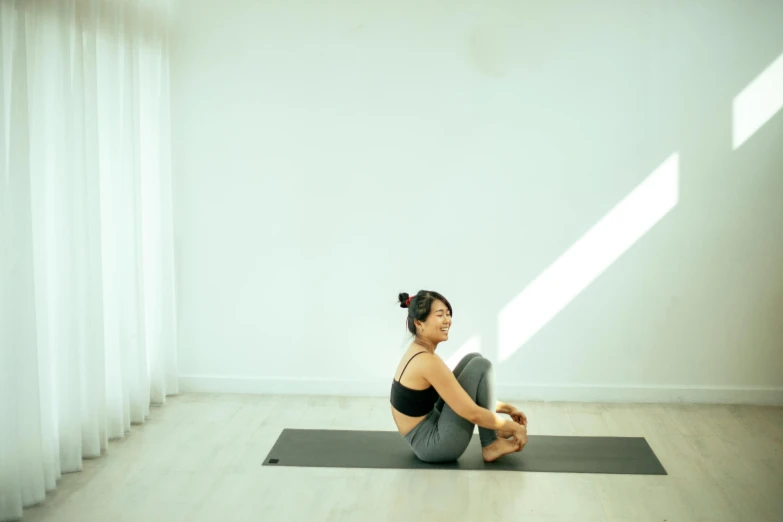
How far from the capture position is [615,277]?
4770 millimetres

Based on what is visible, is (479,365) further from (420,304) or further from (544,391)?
(544,391)

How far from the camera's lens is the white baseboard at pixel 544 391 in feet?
15.6

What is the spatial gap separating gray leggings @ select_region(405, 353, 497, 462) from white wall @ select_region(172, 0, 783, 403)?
3.77 feet

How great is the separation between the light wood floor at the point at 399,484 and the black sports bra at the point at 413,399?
10.4 inches

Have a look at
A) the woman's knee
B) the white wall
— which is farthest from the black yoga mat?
the white wall

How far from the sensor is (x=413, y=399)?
371 centimetres

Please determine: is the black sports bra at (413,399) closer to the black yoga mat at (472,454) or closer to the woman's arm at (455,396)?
the woman's arm at (455,396)

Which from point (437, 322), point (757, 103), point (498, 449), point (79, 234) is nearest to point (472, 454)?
point (498, 449)

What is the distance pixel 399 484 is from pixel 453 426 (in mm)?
342

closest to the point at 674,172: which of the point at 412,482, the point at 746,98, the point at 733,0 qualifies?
the point at 746,98

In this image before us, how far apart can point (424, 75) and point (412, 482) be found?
2.32 m

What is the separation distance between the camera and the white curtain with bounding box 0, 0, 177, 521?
3230mm

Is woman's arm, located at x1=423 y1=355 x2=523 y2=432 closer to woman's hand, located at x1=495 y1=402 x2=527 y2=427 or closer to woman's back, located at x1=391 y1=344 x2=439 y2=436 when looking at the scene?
woman's back, located at x1=391 y1=344 x2=439 y2=436

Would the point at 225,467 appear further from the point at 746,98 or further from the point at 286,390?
the point at 746,98
